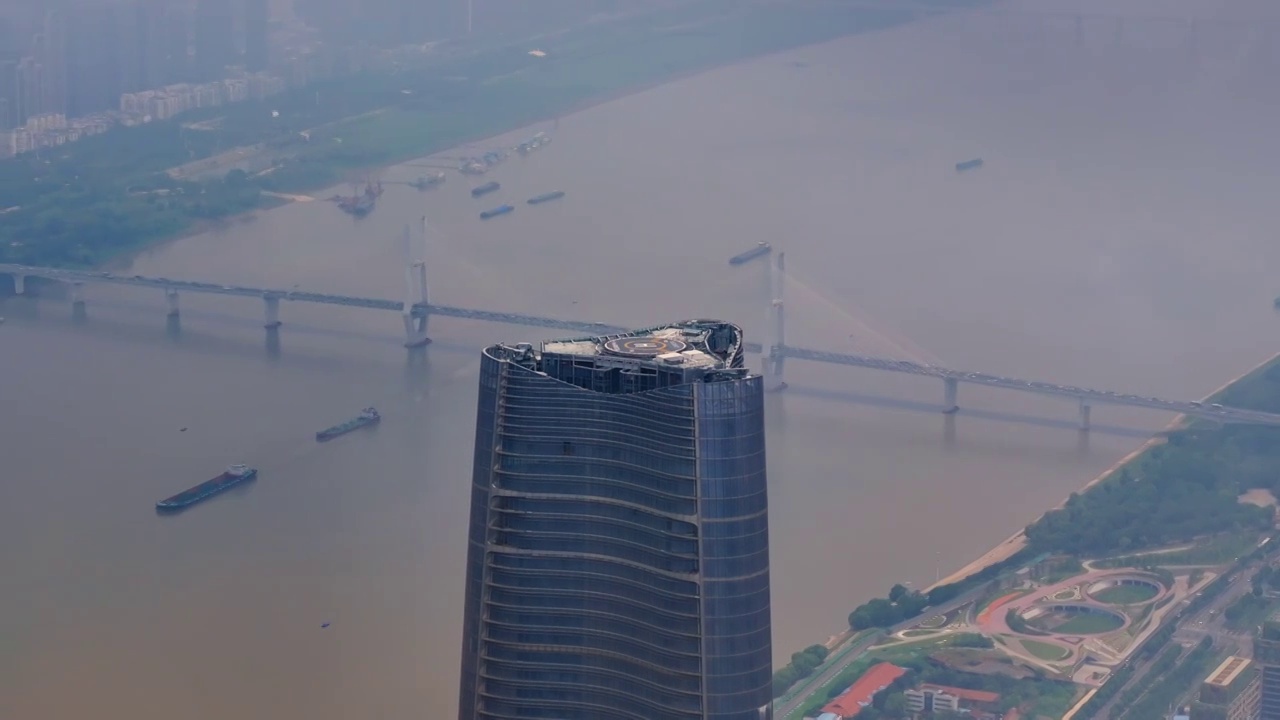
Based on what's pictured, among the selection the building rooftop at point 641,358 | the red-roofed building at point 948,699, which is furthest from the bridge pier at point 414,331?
the building rooftop at point 641,358

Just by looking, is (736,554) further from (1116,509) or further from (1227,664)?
(1116,509)

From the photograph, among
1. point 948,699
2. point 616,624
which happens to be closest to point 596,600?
point 616,624

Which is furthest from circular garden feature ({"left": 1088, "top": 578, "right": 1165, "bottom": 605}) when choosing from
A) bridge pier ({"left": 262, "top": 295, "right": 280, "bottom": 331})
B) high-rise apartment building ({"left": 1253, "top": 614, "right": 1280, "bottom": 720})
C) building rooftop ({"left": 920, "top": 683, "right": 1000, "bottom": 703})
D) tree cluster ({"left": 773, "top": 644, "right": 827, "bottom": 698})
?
bridge pier ({"left": 262, "top": 295, "right": 280, "bottom": 331})

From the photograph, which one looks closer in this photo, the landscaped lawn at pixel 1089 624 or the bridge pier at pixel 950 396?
the landscaped lawn at pixel 1089 624

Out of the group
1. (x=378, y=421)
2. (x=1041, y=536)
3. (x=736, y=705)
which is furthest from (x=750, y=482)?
(x=378, y=421)

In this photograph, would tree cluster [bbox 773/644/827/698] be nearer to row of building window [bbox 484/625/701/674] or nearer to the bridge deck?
row of building window [bbox 484/625/701/674]

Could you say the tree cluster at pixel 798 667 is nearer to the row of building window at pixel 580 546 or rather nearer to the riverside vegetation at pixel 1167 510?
the riverside vegetation at pixel 1167 510
